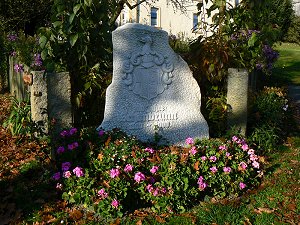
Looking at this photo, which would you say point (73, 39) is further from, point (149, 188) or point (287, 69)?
point (287, 69)

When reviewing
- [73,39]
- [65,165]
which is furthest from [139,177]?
[73,39]

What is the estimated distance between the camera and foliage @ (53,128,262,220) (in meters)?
3.93

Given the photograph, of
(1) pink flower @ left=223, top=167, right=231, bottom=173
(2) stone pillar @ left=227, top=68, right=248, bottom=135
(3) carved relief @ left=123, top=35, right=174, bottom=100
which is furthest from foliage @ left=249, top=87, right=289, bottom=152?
(3) carved relief @ left=123, top=35, right=174, bottom=100

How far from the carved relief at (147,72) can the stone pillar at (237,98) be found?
3.16 feet

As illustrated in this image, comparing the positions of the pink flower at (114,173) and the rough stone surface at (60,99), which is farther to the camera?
the rough stone surface at (60,99)

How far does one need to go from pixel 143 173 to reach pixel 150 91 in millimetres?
1237

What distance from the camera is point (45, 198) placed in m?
4.20

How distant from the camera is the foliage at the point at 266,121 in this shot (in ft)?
19.0

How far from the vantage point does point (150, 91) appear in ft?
16.5

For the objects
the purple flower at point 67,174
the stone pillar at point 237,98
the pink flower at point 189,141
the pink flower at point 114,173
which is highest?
the stone pillar at point 237,98

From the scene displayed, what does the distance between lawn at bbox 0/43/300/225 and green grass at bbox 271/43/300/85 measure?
8881 millimetres

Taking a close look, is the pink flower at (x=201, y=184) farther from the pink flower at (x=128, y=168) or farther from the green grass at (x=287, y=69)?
the green grass at (x=287, y=69)

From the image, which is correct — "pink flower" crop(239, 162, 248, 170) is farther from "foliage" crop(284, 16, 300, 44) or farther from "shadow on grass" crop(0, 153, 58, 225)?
"foliage" crop(284, 16, 300, 44)

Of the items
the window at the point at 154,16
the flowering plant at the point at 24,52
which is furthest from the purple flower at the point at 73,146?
the window at the point at 154,16
